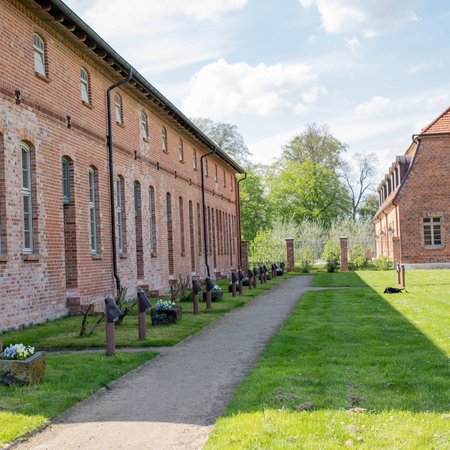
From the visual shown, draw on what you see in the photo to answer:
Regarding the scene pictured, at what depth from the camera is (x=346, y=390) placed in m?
7.05

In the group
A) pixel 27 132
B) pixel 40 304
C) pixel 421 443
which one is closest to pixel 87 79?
pixel 27 132

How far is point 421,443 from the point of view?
202 inches

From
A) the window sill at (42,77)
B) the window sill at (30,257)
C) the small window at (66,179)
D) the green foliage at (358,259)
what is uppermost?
the window sill at (42,77)

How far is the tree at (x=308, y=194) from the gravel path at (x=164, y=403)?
56.2m

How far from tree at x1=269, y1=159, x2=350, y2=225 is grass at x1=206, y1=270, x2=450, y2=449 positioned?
54.0 m

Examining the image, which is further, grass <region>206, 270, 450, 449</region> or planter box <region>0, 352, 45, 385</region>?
planter box <region>0, 352, 45, 385</region>

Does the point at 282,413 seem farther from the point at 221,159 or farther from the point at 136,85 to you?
the point at 221,159

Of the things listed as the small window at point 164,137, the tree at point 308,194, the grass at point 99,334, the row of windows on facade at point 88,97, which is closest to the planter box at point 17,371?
the grass at point 99,334

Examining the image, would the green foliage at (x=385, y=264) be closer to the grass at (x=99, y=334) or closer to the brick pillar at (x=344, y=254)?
the brick pillar at (x=344, y=254)

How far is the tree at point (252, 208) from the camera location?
6462 cm

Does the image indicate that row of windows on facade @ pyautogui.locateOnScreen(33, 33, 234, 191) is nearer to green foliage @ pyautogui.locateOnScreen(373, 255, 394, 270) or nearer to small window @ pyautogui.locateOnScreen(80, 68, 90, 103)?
small window @ pyautogui.locateOnScreen(80, 68, 90, 103)

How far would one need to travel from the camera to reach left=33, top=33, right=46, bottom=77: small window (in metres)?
14.4

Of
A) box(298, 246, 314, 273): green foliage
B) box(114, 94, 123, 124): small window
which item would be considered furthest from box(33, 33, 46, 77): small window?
box(298, 246, 314, 273): green foliage

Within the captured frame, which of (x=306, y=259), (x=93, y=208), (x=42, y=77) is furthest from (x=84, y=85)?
(x=306, y=259)
